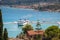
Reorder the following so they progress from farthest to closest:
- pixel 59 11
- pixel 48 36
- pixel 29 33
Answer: pixel 59 11, pixel 29 33, pixel 48 36

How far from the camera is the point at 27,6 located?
7238 cm

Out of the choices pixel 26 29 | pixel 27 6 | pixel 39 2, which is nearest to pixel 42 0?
pixel 39 2

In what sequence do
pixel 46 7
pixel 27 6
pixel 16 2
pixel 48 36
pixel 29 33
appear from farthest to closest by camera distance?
pixel 16 2
pixel 27 6
pixel 46 7
pixel 29 33
pixel 48 36

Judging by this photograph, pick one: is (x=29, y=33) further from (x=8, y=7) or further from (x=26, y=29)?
(x=8, y=7)

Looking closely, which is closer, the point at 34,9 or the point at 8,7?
the point at 34,9

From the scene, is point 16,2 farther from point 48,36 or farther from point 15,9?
point 48,36

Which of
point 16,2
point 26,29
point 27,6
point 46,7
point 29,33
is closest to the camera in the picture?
point 29,33

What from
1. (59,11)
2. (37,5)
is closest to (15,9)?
(37,5)

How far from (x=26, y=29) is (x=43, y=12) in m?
48.2

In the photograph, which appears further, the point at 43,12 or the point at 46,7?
the point at 46,7

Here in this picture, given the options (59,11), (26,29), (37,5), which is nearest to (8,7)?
(37,5)

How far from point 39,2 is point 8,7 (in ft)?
29.6

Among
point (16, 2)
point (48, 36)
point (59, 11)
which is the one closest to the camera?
point (48, 36)

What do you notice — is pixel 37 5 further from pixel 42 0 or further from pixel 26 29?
pixel 26 29
